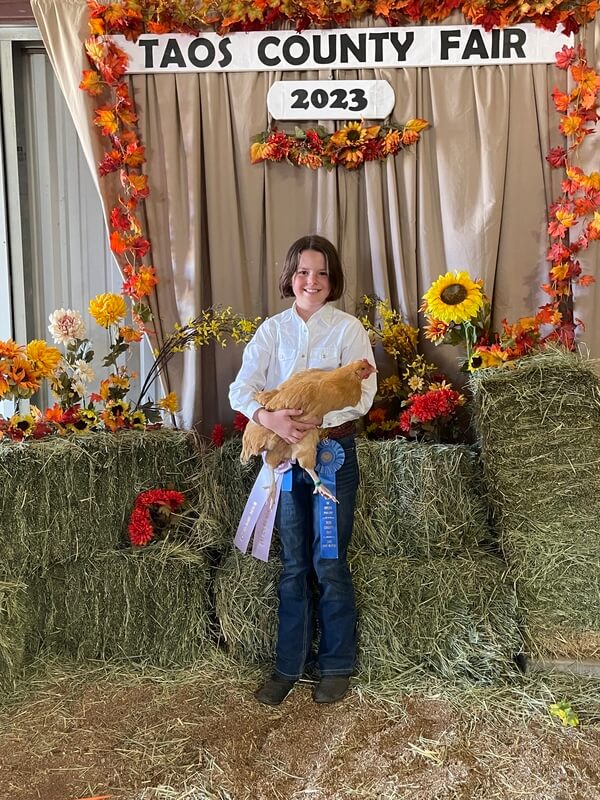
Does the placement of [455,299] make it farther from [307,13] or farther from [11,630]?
[11,630]

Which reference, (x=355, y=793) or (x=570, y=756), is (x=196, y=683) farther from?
(x=570, y=756)

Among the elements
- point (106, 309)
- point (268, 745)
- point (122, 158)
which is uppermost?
point (122, 158)

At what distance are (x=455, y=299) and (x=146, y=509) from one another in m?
1.31

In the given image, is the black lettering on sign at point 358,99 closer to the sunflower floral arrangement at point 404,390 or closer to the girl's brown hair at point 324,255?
the sunflower floral arrangement at point 404,390

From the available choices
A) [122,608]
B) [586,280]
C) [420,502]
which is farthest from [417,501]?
[586,280]

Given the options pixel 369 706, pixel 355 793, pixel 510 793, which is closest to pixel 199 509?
pixel 369 706

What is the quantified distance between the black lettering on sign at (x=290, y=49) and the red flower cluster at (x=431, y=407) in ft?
4.61

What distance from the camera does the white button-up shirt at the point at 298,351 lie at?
2045 mm

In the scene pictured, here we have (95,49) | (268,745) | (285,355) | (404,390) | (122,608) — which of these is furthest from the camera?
(404,390)

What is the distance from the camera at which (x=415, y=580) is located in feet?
7.09

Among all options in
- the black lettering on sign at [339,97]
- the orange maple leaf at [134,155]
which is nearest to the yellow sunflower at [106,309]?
the orange maple leaf at [134,155]

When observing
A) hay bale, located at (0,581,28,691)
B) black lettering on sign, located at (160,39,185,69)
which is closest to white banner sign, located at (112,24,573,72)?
black lettering on sign, located at (160,39,185,69)

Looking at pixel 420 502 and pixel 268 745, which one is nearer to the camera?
pixel 268 745

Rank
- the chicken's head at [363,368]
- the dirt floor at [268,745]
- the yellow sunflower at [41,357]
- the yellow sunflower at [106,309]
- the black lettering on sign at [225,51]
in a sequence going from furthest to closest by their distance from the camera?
the black lettering on sign at [225,51] → the yellow sunflower at [106,309] → the yellow sunflower at [41,357] → the chicken's head at [363,368] → the dirt floor at [268,745]
